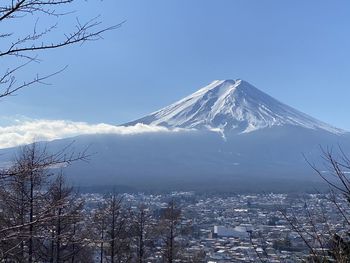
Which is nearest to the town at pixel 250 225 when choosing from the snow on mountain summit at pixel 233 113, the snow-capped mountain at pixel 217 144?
the snow-capped mountain at pixel 217 144

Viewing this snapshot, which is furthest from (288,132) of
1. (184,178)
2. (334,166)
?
(334,166)

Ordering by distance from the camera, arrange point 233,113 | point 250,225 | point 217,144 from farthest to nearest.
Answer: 1. point 233,113
2. point 217,144
3. point 250,225

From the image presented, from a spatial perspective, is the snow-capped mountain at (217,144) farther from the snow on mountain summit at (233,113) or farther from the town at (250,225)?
the town at (250,225)

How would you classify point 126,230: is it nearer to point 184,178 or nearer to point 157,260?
point 157,260

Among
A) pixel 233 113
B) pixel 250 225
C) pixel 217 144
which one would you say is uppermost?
pixel 233 113

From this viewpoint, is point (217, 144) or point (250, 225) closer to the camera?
point (250, 225)

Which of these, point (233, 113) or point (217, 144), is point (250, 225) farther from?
point (233, 113)

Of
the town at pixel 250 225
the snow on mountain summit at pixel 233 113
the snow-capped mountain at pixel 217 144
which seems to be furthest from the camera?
the snow on mountain summit at pixel 233 113

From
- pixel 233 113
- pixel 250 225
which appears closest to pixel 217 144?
pixel 233 113
